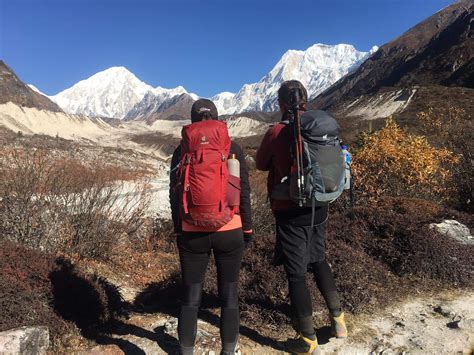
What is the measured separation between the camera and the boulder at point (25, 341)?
301cm

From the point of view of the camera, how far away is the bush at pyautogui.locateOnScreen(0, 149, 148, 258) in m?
4.92

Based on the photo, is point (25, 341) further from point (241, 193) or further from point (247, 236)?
point (241, 193)

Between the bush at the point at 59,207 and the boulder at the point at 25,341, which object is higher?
the bush at the point at 59,207

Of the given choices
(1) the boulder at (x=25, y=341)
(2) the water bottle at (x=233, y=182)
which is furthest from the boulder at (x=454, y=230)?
(1) the boulder at (x=25, y=341)

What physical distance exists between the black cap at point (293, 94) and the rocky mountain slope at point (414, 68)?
2314 inches

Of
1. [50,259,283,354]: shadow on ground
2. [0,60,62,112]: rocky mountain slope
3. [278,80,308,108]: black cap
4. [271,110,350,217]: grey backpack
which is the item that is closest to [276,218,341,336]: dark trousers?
[271,110,350,217]: grey backpack

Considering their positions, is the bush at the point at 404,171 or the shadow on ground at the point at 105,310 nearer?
the shadow on ground at the point at 105,310

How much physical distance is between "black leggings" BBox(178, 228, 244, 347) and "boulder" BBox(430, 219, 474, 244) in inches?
139

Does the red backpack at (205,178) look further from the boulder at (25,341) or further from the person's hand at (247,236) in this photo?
the boulder at (25,341)

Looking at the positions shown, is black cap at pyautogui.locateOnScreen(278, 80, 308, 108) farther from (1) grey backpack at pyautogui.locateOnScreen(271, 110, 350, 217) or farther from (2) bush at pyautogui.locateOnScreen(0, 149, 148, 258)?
(2) bush at pyautogui.locateOnScreen(0, 149, 148, 258)

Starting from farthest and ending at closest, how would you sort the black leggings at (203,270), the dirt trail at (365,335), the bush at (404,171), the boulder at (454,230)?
the bush at (404,171), the boulder at (454,230), the dirt trail at (365,335), the black leggings at (203,270)

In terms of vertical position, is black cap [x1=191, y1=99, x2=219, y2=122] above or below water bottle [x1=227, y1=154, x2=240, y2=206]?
above

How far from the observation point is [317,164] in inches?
116

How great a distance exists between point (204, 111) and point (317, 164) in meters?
0.88
